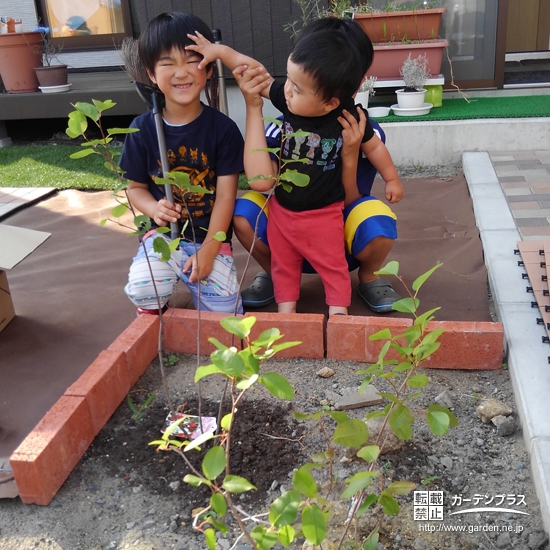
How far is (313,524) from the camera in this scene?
959 mm

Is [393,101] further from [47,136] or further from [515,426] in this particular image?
[515,426]

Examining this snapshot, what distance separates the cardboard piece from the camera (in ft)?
7.48

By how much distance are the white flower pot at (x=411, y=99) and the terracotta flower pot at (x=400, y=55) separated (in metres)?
0.28

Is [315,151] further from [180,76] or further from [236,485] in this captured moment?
[236,485]

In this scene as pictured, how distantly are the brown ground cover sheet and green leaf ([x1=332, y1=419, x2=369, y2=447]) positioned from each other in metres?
1.15

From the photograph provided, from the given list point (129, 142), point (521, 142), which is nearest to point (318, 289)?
point (129, 142)

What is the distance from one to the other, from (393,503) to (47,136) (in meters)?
6.18

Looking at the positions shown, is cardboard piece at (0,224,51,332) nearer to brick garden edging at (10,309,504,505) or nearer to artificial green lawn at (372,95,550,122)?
brick garden edging at (10,309,504,505)

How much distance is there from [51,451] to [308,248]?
46.2 inches

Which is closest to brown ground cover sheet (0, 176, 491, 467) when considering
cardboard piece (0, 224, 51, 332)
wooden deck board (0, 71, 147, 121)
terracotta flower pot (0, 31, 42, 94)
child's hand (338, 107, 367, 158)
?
cardboard piece (0, 224, 51, 332)

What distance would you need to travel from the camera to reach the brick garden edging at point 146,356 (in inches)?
63.7

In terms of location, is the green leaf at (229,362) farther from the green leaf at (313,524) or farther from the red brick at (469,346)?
the red brick at (469,346)

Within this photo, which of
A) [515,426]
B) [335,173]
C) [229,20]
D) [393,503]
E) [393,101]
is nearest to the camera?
[393,503]

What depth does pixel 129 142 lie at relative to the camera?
7.79ft
